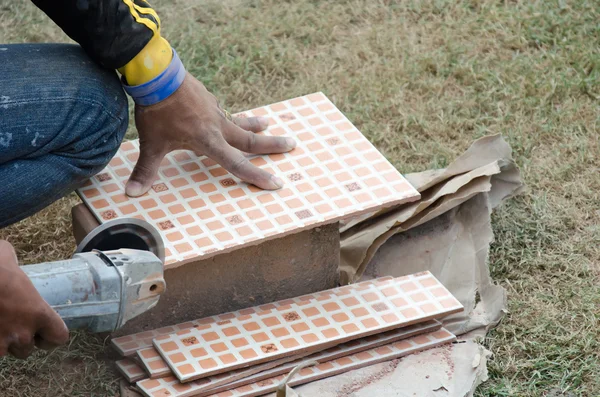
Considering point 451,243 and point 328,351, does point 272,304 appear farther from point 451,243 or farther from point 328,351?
point 451,243

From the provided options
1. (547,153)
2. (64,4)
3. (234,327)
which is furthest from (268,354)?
(547,153)

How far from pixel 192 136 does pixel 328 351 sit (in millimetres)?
685

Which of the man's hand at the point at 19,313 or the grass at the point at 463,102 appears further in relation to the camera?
the grass at the point at 463,102

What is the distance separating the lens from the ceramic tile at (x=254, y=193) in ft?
7.84

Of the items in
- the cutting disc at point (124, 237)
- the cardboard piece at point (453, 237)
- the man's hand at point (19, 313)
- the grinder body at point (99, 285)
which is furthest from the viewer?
the cardboard piece at point (453, 237)

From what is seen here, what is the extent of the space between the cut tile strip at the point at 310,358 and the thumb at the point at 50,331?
20.6 inches

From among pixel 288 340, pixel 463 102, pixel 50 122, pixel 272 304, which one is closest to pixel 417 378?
pixel 288 340

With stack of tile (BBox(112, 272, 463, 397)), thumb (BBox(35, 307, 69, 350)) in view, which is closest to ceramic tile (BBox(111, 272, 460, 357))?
stack of tile (BBox(112, 272, 463, 397))

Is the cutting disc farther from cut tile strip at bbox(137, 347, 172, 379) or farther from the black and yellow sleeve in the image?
the black and yellow sleeve

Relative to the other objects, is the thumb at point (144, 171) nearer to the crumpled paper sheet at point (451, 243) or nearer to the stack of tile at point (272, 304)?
the stack of tile at point (272, 304)

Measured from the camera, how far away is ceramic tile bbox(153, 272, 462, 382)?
2.31m

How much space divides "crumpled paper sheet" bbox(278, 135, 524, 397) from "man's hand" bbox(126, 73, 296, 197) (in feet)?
1.40

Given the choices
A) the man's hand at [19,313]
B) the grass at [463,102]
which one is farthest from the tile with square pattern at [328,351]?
the man's hand at [19,313]

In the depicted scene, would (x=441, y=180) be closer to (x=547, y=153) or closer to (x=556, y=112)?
(x=547, y=153)
